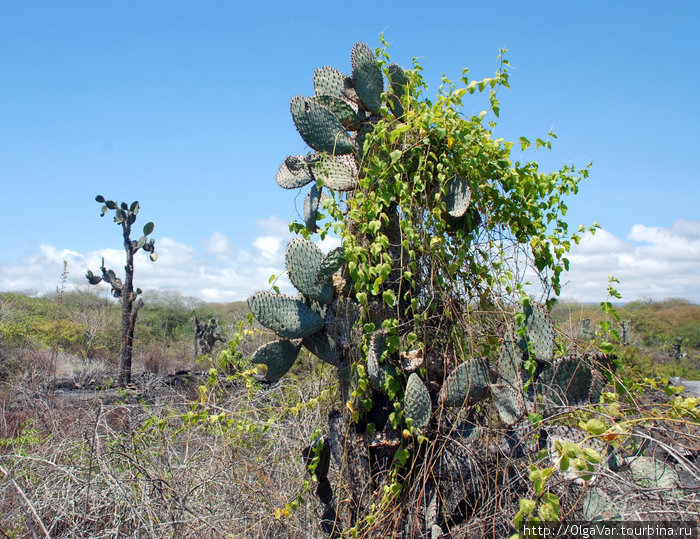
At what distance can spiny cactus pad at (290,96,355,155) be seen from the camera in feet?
8.26

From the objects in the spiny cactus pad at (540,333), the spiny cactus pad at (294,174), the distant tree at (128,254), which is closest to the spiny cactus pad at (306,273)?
the spiny cactus pad at (294,174)

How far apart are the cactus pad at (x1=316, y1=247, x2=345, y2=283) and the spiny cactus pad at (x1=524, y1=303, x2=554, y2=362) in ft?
2.81

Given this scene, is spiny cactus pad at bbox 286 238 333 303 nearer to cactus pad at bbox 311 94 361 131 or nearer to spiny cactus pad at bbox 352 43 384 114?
cactus pad at bbox 311 94 361 131

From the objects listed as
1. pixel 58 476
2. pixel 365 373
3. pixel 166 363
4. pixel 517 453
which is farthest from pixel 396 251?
pixel 166 363

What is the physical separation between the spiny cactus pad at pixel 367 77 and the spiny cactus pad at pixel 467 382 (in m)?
1.32

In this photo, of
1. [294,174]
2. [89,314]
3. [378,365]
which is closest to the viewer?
[378,365]

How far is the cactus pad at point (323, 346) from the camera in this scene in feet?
Answer: 8.48

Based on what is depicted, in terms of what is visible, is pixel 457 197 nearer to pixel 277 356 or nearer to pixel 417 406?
pixel 417 406

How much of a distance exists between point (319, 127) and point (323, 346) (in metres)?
1.07

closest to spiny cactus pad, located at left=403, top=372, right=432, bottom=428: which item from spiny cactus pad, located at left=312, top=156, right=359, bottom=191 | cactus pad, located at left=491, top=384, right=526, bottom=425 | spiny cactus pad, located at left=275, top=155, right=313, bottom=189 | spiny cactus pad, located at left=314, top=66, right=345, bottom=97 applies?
cactus pad, located at left=491, top=384, right=526, bottom=425

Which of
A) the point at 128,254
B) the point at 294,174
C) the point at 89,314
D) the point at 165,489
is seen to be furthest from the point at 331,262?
the point at 89,314

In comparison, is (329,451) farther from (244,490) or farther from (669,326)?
(669,326)

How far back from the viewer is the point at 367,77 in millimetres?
2605

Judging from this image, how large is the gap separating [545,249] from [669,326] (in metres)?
27.7
